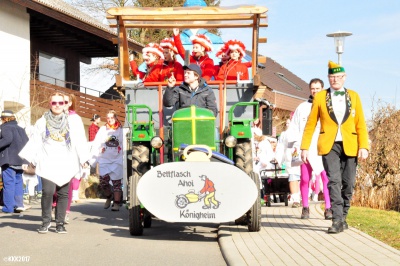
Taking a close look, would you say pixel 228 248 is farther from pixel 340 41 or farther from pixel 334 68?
pixel 340 41

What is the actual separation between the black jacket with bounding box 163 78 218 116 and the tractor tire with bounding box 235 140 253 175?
1.87 ft

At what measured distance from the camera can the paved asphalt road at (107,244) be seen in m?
9.13

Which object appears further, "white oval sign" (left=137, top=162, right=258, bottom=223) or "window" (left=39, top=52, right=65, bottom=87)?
"window" (left=39, top=52, right=65, bottom=87)

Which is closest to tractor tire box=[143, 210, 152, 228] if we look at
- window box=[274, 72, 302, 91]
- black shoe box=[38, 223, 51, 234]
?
black shoe box=[38, 223, 51, 234]

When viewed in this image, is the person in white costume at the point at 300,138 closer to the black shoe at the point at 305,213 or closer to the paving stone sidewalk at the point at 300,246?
the black shoe at the point at 305,213

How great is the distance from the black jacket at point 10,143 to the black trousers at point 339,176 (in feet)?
22.6

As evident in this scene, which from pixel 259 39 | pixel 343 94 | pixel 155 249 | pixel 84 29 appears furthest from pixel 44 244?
pixel 84 29

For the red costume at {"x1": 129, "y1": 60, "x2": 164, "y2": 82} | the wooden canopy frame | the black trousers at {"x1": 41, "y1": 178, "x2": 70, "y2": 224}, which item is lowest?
the black trousers at {"x1": 41, "y1": 178, "x2": 70, "y2": 224}

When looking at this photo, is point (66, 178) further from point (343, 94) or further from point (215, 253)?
point (343, 94)

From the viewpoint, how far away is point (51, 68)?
35.2 m

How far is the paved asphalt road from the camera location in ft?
30.0

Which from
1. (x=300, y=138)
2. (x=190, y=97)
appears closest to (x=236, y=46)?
(x=300, y=138)

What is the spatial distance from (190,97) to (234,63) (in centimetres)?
243

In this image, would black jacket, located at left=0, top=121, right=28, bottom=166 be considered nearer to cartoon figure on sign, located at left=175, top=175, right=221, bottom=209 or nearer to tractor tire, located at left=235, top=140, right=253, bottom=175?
tractor tire, located at left=235, top=140, right=253, bottom=175
